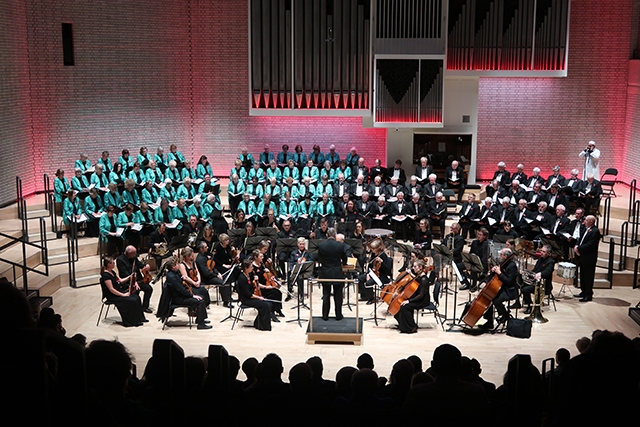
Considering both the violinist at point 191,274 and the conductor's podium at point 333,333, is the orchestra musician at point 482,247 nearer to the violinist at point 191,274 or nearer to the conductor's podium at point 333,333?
the conductor's podium at point 333,333

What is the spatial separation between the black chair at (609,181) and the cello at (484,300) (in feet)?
21.6

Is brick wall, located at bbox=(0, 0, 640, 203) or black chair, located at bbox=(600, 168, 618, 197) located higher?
brick wall, located at bbox=(0, 0, 640, 203)

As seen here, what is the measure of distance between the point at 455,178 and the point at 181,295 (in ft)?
27.0

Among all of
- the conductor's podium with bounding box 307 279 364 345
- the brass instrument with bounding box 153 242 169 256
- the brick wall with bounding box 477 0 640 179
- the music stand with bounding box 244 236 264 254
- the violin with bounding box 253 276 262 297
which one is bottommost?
the conductor's podium with bounding box 307 279 364 345

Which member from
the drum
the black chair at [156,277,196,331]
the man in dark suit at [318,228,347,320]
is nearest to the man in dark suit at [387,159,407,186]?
the drum

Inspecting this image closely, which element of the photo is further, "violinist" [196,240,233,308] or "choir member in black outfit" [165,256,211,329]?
"violinist" [196,240,233,308]

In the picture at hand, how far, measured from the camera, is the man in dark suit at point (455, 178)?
17.8m

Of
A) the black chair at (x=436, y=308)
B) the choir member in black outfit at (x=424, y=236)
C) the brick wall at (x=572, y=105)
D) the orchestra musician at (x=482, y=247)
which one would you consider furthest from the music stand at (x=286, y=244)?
the brick wall at (x=572, y=105)

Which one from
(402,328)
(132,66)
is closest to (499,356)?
(402,328)

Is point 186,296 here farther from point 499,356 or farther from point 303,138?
point 303,138

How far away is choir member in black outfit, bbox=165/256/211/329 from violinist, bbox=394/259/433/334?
2879 millimetres

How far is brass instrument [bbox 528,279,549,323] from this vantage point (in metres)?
11.8

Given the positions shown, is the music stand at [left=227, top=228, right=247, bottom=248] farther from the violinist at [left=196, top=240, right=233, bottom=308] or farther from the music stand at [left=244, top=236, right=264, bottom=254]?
the violinist at [left=196, top=240, right=233, bottom=308]

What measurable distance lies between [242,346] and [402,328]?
2346mm
